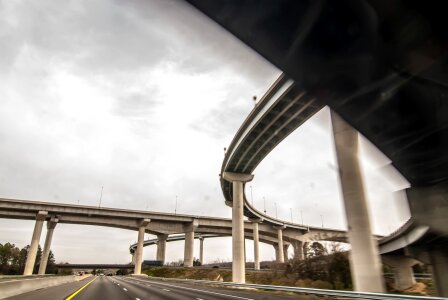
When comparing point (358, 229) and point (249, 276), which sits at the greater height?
point (358, 229)

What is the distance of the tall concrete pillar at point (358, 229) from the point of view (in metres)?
15.0

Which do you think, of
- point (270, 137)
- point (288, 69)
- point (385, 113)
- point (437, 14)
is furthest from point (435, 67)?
point (270, 137)

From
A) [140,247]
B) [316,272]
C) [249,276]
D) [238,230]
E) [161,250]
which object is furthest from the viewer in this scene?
[161,250]

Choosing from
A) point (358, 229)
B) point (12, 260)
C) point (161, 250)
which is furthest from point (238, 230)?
point (12, 260)

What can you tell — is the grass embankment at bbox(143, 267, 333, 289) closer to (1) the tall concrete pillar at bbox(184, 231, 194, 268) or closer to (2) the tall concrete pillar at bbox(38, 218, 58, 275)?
(1) the tall concrete pillar at bbox(184, 231, 194, 268)

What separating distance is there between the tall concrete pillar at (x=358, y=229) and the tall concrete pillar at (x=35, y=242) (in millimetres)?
64236

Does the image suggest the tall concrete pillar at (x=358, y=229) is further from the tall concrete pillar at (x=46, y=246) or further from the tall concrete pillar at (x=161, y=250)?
Result: the tall concrete pillar at (x=161, y=250)

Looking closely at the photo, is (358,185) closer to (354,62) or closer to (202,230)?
(354,62)

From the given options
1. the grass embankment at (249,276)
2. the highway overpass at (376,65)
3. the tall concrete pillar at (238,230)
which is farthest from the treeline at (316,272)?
the highway overpass at (376,65)

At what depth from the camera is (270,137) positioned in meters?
30.5

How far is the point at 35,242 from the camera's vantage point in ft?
203

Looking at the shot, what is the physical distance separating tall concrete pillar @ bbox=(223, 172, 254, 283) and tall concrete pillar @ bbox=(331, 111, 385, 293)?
21.2m

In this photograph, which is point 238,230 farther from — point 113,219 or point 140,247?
point 113,219

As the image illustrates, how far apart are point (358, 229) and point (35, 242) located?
66.0m
